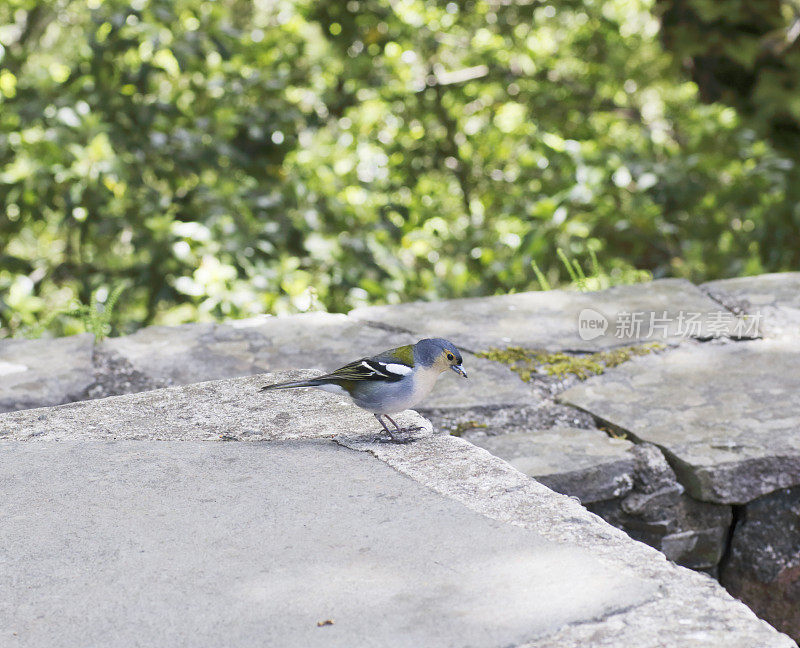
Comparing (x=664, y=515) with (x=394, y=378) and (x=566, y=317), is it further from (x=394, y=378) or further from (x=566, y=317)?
(x=566, y=317)

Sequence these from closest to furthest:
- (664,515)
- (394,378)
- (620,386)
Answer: (394,378) < (664,515) < (620,386)

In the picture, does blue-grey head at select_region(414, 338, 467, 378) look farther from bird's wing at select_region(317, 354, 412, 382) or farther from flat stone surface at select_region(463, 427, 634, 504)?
flat stone surface at select_region(463, 427, 634, 504)

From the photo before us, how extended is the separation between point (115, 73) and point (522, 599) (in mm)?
4089

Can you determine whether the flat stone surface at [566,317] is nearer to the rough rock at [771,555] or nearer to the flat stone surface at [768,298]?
the flat stone surface at [768,298]

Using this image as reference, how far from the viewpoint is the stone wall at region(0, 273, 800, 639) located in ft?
6.67

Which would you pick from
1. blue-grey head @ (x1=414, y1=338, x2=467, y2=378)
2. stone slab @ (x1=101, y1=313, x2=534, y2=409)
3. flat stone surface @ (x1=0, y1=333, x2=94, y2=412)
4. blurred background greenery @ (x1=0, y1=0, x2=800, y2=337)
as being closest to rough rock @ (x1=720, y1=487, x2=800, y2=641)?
stone slab @ (x1=101, y1=313, x2=534, y2=409)

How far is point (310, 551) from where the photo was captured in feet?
4.74

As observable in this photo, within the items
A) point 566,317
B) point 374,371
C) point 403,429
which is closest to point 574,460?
point 403,429

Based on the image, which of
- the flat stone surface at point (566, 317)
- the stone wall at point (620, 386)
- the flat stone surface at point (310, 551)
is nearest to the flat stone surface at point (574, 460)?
the stone wall at point (620, 386)

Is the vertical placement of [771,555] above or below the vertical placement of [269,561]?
below

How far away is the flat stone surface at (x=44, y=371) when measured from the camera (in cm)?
239

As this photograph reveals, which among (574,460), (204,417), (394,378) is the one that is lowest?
(574,460)

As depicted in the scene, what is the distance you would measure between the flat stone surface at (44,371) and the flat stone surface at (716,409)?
1.26m

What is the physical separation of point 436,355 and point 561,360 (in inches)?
29.5
